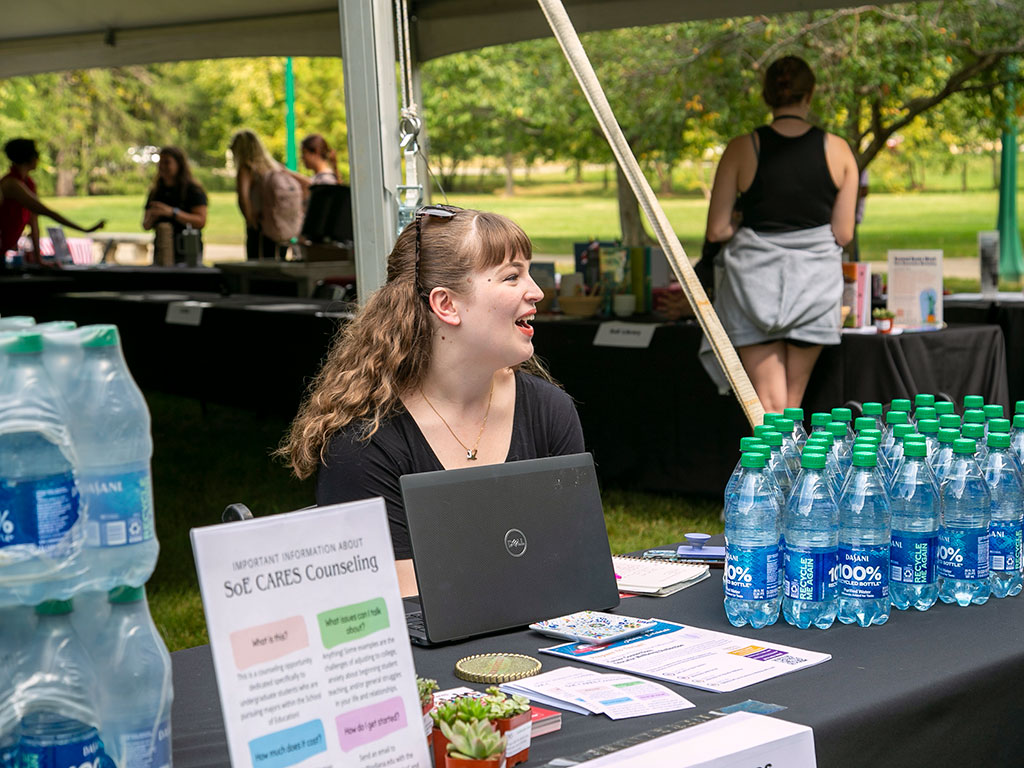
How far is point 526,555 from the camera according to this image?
179cm

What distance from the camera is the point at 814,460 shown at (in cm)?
174

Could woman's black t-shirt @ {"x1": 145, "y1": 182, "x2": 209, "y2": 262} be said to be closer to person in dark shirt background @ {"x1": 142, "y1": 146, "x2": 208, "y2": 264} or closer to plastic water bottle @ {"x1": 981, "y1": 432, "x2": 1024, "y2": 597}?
person in dark shirt background @ {"x1": 142, "y1": 146, "x2": 208, "y2": 264}

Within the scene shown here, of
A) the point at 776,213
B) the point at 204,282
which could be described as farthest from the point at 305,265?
the point at 776,213

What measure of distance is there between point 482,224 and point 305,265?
534cm

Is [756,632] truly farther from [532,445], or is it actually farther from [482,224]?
[482,224]

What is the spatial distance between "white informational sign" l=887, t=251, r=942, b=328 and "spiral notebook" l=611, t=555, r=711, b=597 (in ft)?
10.5

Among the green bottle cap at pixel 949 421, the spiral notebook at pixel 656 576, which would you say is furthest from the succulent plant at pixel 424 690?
the green bottle cap at pixel 949 421

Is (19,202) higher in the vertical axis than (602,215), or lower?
lower

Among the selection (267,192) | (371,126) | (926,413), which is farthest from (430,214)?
(267,192)

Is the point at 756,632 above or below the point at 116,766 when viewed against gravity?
below

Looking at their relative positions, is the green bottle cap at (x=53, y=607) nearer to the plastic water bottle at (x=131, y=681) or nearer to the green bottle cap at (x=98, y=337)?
the plastic water bottle at (x=131, y=681)

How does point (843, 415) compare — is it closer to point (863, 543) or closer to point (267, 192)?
point (863, 543)

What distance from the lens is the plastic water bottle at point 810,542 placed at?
5.65ft

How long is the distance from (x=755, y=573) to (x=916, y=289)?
359cm
